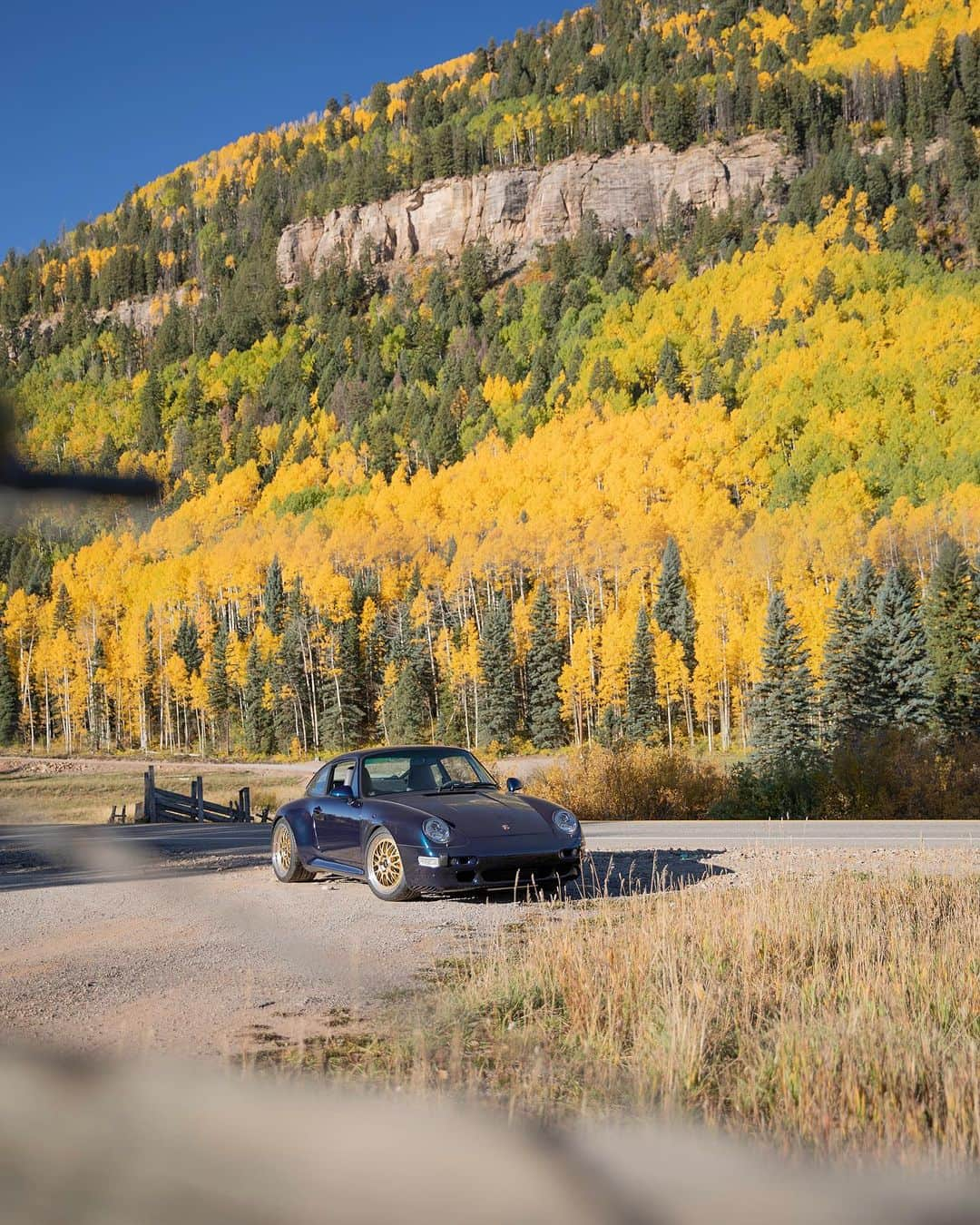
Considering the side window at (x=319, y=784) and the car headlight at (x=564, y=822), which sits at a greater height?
the side window at (x=319, y=784)

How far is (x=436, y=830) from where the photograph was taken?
9.27m

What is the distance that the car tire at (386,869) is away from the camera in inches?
372

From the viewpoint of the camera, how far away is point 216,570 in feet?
8.51

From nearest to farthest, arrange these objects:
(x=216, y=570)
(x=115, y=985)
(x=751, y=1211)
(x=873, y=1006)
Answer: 1. (x=751, y=1211)
2. (x=216, y=570)
3. (x=873, y=1006)
4. (x=115, y=985)

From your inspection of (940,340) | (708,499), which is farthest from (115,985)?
(940,340)

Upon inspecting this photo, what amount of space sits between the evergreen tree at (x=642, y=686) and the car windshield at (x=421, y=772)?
62195 mm

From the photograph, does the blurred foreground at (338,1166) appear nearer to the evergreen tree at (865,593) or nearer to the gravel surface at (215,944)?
the gravel surface at (215,944)

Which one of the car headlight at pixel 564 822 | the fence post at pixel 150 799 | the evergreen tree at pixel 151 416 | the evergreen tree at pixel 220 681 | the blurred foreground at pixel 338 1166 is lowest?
the fence post at pixel 150 799

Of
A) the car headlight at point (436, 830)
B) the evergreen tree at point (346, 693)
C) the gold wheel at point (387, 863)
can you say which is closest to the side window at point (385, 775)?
the gold wheel at point (387, 863)

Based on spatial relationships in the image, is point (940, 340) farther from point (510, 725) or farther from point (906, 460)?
point (510, 725)

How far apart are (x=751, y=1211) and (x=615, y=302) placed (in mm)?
174336

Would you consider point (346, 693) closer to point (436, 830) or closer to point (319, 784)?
point (319, 784)

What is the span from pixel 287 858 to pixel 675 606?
2926 inches

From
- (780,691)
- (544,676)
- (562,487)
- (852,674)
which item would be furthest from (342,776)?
(562,487)
